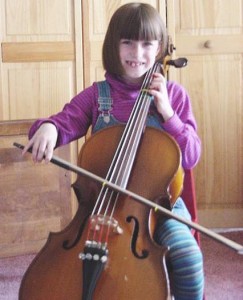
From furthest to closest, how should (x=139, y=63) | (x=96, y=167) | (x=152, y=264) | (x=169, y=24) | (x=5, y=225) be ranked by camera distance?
(x=169, y=24) → (x=5, y=225) → (x=139, y=63) → (x=96, y=167) → (x=152, y=264)

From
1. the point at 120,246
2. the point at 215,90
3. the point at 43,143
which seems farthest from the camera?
the point at 215,90

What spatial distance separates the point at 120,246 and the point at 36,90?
1.14m

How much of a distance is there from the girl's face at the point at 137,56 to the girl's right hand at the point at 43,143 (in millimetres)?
231

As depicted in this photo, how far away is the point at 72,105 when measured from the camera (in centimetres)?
137

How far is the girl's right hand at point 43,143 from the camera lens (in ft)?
3.82

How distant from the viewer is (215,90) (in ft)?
7.38

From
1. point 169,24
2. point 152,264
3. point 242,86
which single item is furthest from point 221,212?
point 152,264

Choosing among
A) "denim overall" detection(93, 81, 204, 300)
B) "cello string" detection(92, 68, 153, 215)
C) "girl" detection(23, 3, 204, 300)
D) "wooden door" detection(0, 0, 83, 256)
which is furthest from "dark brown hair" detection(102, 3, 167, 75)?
"wooden door" detection(0, 0, 83, 256)

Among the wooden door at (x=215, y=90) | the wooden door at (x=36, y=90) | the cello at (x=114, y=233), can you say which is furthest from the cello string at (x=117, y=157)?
the wooden door at (x=215, y=90)

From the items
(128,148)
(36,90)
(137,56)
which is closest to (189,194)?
(128,148)

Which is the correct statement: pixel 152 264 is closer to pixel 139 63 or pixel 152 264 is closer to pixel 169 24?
pixel 139 63

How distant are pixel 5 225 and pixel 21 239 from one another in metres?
0.08

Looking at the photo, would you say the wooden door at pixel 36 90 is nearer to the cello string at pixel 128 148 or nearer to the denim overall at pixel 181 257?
the cello string at pixel 128 148

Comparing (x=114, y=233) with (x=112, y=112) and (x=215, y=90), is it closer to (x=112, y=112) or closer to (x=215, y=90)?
(x=112, y=112)
